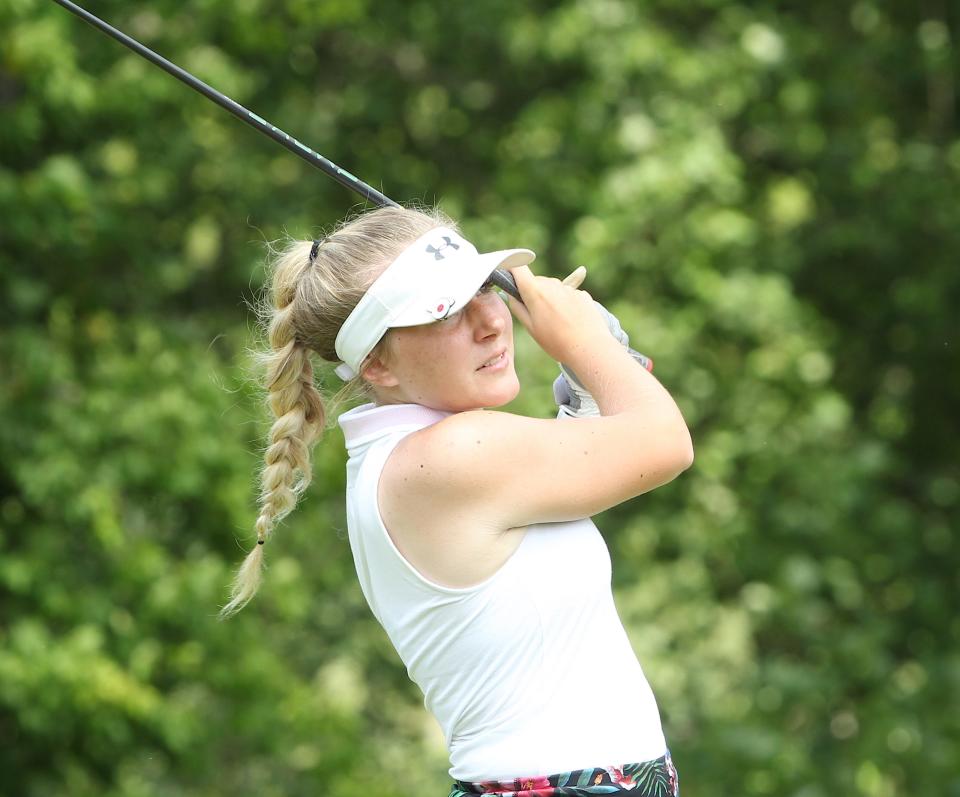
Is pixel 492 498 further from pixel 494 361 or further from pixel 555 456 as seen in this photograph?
pixel 494 361

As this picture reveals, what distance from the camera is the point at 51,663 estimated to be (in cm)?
450

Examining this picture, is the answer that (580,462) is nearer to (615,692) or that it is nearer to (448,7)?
(615,692)

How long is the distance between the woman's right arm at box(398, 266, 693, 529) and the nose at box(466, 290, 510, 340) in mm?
135

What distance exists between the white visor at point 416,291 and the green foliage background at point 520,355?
2.97 meters

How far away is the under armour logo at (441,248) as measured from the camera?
5.97 ft

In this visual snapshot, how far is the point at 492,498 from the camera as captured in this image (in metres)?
1.69

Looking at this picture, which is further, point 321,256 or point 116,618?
point 116,618

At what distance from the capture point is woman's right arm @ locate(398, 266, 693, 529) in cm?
169

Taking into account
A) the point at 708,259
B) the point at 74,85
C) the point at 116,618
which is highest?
the point at 74,85

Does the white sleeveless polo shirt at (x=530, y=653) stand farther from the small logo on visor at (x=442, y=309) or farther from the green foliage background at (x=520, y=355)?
the green foliage background at (x=520, y=355)

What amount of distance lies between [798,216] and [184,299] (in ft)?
9.05

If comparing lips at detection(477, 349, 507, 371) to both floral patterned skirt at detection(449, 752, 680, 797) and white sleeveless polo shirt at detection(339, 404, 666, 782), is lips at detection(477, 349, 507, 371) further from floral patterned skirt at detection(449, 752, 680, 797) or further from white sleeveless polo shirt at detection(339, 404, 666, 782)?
floral patterned skirt at detection(449, 752, 680, 797)

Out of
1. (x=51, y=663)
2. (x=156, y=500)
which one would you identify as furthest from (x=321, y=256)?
(x=156, y=500)

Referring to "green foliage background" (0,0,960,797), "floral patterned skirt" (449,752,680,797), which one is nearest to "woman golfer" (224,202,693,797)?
"floral patterned skirt" (449,752,680,797)
